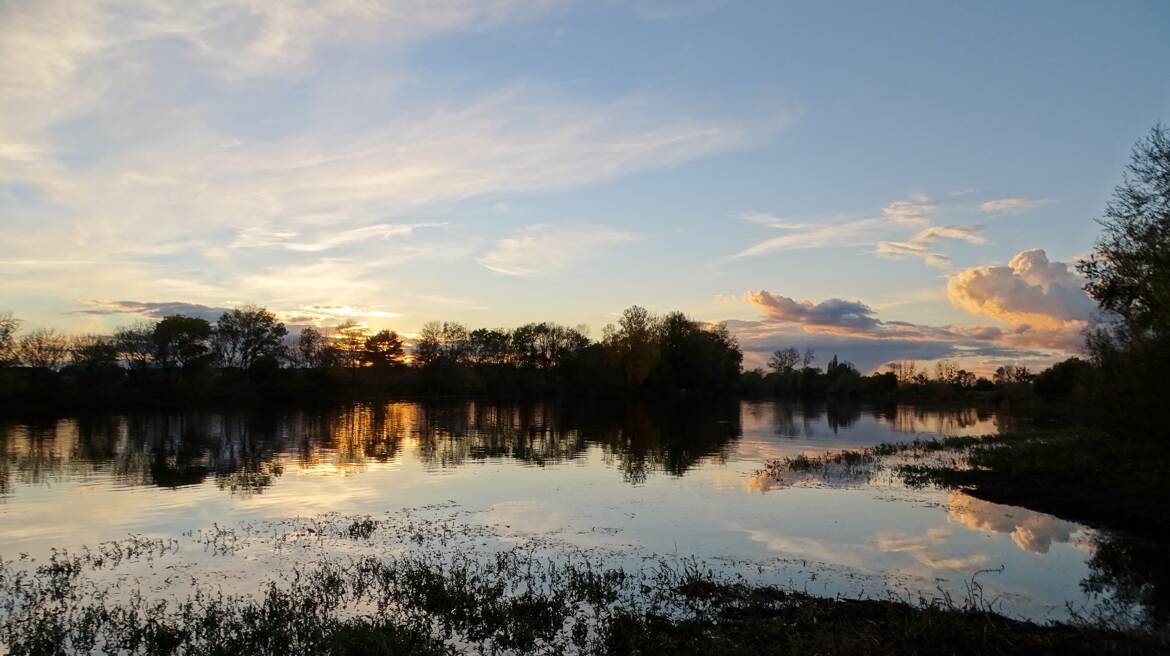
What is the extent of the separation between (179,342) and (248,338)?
44.3ft

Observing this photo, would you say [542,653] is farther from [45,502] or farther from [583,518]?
[45,502]

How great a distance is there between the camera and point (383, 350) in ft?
472

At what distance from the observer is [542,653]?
35.9ft

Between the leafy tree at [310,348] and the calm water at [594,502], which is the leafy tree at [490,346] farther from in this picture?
the calm water at [594,502]

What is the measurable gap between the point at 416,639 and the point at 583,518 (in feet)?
40.3

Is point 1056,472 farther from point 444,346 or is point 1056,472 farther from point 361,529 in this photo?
point 444,346

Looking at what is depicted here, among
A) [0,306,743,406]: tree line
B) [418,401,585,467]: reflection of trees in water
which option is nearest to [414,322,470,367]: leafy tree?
[0,306,743,406]: tree line

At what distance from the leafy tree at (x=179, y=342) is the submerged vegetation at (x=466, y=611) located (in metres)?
94.1

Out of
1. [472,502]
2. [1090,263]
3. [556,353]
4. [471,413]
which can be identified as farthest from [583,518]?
[556,353]

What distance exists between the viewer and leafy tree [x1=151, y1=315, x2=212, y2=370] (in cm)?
9981

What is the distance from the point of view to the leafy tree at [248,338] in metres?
112

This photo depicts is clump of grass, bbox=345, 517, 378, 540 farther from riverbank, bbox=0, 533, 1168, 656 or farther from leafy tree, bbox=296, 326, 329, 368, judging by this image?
leafy tree, bbox=296, 326, 329, 368

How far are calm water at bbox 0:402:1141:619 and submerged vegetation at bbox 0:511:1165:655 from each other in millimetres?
2387

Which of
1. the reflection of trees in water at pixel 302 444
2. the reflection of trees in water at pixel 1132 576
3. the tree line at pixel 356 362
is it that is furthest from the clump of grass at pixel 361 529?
the tree line at pixel 356 362
